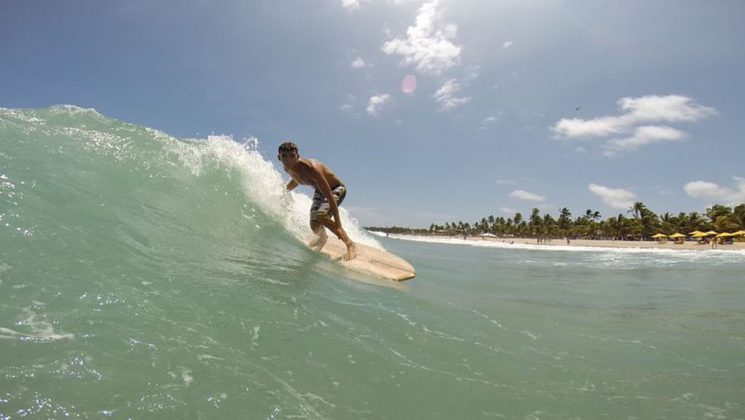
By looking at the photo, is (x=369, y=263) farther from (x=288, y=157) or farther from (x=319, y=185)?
(x=288, y=157)

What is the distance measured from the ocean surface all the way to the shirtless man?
653 mm

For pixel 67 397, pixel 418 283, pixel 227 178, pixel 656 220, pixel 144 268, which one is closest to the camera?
pixel 67 397

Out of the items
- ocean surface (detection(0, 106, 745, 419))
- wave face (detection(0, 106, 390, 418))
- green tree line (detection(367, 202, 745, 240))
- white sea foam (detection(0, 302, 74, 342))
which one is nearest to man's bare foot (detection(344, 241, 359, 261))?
ocean surface (detection(0, 106, 745, 419))

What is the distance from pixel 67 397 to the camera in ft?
6.09

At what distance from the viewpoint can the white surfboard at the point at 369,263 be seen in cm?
695

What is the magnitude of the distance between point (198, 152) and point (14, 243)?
5905mm

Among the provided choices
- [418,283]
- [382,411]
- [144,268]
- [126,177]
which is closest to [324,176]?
[418,283]

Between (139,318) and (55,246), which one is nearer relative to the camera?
(139,318)

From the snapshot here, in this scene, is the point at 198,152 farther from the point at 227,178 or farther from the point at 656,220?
the point at 656,220

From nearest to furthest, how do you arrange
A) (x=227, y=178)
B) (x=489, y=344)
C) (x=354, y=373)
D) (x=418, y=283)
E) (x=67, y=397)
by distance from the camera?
1. (x=67, y=397)
2. (x=354, y=373)
3. (x=489, y=344)
4. (x=418, y=283)
5. (x=227, y=178)

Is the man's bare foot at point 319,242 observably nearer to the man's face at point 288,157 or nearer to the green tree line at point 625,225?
the man's face at point 288,157

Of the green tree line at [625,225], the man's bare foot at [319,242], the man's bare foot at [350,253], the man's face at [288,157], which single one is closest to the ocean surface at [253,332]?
the man's bare foot at [350,253]

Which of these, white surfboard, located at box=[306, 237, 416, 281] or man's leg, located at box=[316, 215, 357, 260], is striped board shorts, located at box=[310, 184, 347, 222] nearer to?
man's leg, located at box=[316, 215, 357, 260]

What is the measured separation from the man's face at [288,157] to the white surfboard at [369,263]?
5.81 feet
